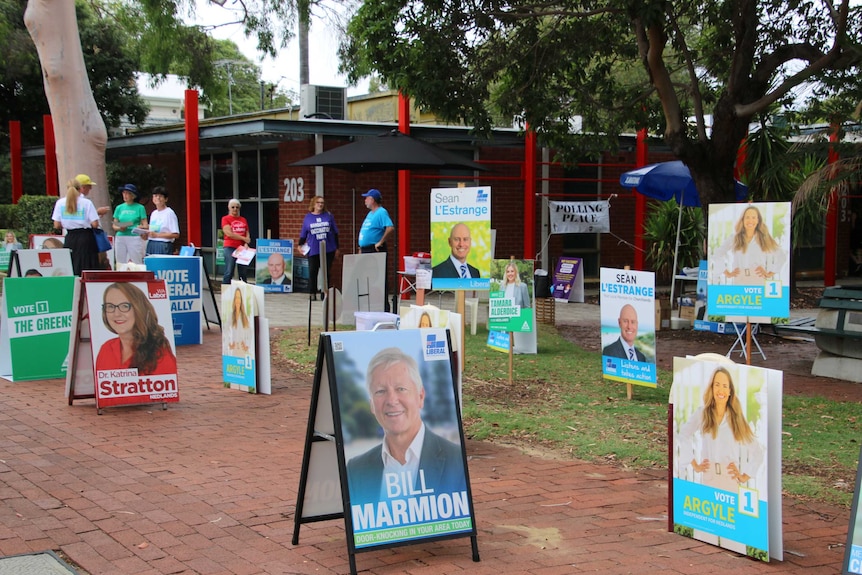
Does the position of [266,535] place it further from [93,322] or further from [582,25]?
[582,25]

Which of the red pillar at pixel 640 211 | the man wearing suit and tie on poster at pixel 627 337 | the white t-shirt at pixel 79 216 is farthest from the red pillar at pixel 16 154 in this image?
the man wearing suit and tie on poster at pixel 627 337

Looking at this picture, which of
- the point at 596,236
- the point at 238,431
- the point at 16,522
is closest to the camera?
the point at 16,522

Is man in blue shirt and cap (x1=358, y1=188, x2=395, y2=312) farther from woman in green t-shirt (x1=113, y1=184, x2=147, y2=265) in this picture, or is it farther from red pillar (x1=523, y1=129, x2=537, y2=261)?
red pillar (x1=523, y1=129, x2=537, y2=261)

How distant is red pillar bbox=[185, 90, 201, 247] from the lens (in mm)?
17094

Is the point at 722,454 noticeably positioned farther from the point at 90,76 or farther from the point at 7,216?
the point at 90,76

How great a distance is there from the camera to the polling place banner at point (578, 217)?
19.4 meters

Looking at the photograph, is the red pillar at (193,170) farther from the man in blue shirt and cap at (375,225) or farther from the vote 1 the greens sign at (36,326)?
the vote 1 the greens sign at (36,326)

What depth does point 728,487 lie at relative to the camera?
4.82 m

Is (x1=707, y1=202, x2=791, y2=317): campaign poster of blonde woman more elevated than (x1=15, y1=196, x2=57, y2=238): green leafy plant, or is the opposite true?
(x1=15, y1=196, x2=57, y2=238): green leafy plant

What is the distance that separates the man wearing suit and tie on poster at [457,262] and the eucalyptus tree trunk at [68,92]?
894cm

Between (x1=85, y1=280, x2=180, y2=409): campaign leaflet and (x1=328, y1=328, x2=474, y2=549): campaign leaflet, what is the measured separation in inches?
155

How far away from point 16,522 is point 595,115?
10799 millimetres

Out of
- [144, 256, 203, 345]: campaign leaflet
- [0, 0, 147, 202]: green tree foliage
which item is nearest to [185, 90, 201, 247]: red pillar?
[144, 256, 203, 345]: campaign leaflet

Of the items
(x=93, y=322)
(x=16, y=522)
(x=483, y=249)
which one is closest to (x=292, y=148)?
(x=483, y=249)
